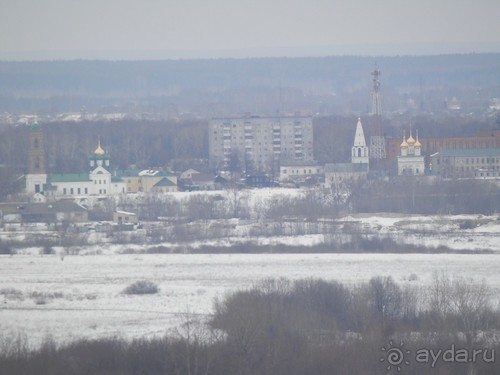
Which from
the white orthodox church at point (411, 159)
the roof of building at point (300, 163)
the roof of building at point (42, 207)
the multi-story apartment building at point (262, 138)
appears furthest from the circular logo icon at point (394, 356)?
the multi-story apartment building at point (262, 138)

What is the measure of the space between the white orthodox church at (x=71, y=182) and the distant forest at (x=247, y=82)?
107 ft

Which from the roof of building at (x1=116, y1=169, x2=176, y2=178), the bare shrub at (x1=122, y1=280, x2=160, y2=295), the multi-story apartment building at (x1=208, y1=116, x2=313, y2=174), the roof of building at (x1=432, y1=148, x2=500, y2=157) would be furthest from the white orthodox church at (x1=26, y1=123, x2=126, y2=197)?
the bare shrub at (x1=122, y1=280, x2=160, y2=295)

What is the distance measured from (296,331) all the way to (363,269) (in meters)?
5.65

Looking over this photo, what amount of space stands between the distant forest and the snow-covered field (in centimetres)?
4557

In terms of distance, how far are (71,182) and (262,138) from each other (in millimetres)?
10670

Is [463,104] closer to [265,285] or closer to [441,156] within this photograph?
[441,156]

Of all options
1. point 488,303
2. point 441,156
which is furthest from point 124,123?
point 488,303

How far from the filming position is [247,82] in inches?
3595

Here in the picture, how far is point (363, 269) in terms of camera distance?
17.8m

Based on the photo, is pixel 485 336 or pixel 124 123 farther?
pixel 124 123

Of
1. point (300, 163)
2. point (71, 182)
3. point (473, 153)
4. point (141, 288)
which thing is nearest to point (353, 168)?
point (300, 163)

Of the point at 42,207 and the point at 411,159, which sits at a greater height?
the point at 411,159

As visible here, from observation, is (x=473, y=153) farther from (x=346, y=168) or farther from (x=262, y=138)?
(x=262, y=138)

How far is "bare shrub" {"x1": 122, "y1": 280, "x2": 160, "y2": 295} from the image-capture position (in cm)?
1625
